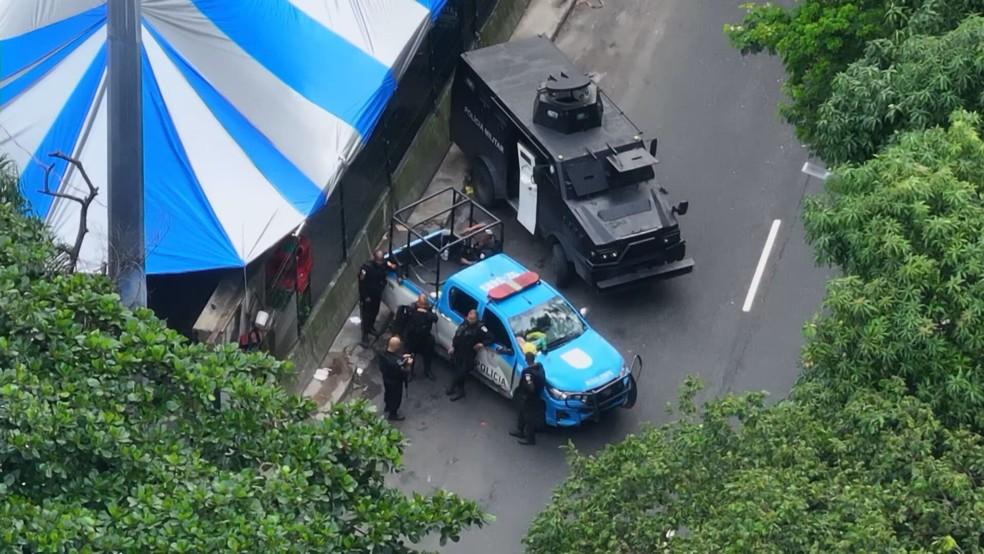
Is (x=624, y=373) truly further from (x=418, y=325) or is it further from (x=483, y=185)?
(x=483, y=185)

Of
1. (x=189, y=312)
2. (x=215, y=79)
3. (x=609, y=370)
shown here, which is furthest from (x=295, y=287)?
(x=609, y=370)

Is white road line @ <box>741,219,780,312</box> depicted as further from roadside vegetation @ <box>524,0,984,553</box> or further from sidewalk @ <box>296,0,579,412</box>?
roadside vegetation @ <box>524,0,984,553</box>

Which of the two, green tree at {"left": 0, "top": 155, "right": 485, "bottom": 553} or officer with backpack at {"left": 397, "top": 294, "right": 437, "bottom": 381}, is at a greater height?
green tree at {"left": 0, "top": 155, "right": 485, "bottom": 553}

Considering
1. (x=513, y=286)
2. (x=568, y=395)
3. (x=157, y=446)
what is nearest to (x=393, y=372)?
(x=513, y=286)

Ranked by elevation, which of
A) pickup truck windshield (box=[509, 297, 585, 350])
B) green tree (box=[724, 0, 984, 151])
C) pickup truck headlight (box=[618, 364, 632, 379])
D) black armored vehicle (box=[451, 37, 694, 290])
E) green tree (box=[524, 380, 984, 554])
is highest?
green tree (box=[724, 0, 984, 151])

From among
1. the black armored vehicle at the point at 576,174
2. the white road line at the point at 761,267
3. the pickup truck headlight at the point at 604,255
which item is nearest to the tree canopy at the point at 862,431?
the pickup truck headlight at the point at 604,255

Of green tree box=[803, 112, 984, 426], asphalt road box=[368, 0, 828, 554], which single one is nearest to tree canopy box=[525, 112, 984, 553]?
green tree box=[803, 112, 984, 426]
